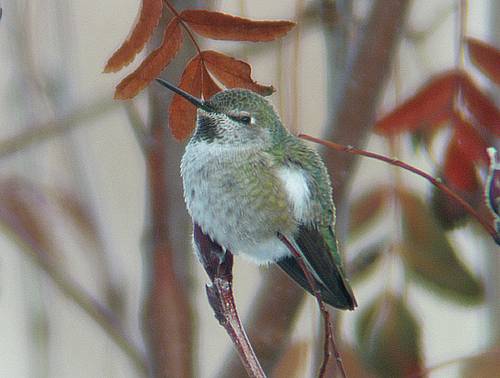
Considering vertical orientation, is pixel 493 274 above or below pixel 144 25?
below

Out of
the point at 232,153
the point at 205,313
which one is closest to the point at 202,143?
the point at 232,153

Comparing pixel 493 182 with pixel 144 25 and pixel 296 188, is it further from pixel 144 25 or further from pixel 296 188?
pixel 144 25

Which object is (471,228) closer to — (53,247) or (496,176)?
(496,176)

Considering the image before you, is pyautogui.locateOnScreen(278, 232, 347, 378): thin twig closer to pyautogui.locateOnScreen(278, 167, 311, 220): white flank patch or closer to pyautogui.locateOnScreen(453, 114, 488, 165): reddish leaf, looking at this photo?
pyautogui.locateOnScreen(278, 167, 311, 220): white flank patch

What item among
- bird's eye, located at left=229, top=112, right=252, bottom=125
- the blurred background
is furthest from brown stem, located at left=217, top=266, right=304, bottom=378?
bird's eye, located at left=229, top=112, right=252, bottom=125

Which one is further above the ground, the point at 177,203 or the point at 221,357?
the point at 177,203

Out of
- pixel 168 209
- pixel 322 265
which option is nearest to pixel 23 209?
pixel 168 209

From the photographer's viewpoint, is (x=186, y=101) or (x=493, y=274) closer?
(x=186, y=101)
